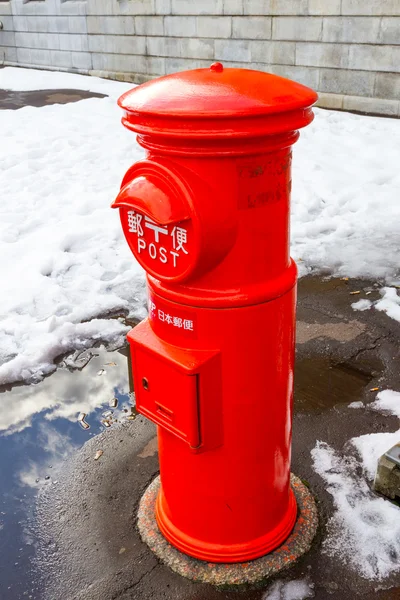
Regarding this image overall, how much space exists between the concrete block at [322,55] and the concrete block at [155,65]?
11.0 feet

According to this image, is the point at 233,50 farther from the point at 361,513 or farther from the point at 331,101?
the point at 361,513

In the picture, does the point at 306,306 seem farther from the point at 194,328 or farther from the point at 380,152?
the point at 380,152

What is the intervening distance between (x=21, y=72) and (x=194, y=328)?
50.3 feet

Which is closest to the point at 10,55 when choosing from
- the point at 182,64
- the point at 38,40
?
the point at 38,40

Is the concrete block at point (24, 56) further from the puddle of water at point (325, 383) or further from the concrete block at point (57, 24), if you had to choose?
the puddle of water at point (325, 383)

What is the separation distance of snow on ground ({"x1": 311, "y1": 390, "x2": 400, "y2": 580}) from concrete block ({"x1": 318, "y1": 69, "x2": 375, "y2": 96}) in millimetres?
7265

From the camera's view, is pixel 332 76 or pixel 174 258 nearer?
pixel 174 258

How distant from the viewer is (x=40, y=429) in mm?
3379

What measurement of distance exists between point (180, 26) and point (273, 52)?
7.36ft

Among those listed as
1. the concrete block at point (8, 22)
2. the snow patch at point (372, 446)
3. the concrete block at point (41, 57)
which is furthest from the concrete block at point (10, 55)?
the snow patch at point (372, 446)

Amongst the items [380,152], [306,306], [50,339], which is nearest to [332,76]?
[380,152]

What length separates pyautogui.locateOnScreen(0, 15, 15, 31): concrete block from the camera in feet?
52.3

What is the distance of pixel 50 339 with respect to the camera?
4066mm

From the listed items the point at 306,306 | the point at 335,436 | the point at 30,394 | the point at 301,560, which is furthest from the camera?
the point at 306,306
